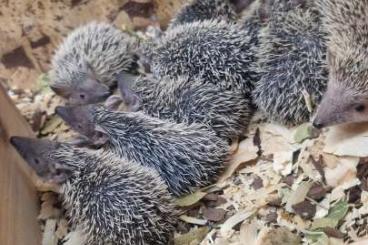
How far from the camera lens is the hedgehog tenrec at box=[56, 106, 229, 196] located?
295cm

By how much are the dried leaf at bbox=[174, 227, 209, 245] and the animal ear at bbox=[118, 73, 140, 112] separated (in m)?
0.74

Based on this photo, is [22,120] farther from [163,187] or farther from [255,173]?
[255,173]

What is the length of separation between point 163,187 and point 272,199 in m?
0.48

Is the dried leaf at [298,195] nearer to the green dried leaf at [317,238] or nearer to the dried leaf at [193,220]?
the green dried leaf at [317,238]

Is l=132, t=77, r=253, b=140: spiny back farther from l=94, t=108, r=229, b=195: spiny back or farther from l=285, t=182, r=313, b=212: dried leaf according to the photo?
l=285, t=182, r=313, b=212: dried leaf

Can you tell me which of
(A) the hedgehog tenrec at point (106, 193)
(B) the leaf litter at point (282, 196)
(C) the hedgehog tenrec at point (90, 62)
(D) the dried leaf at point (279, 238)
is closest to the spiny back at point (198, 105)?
Result: (B) the leaf litter at point (282, 196)

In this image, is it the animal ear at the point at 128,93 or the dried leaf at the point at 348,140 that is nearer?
the dried leaf at the point at 348,140

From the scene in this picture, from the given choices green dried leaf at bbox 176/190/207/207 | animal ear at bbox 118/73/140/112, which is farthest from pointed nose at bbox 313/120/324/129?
animal ear at bbox 118/73/140/112

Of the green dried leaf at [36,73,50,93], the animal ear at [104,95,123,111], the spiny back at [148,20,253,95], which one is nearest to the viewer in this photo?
the spiny back at [148,20,253,95]

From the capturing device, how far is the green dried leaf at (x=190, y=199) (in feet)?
9.73

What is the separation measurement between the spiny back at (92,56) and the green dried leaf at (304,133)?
111 centimetres

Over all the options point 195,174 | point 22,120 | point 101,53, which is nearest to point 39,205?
point 22,120

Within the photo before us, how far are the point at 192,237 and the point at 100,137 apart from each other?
0.68m

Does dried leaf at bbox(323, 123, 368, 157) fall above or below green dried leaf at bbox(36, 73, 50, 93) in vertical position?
below
